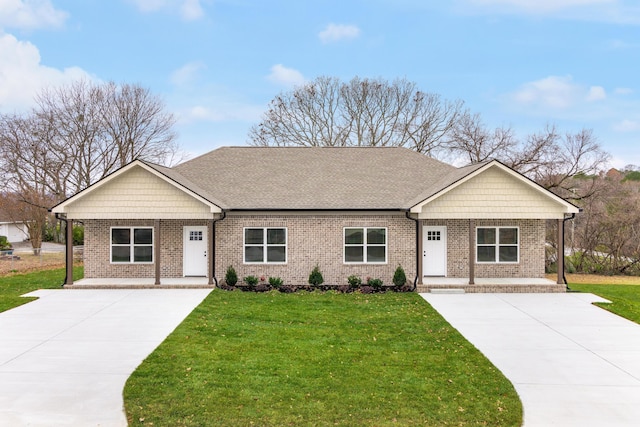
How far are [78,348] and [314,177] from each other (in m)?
11.9

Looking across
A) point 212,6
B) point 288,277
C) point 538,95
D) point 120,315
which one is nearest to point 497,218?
point 288,277

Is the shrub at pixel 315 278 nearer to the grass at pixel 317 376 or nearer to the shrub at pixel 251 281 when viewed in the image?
the shrub at pixel 251 281

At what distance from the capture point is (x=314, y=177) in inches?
753

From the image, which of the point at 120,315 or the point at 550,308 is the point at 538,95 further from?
the point at 120,315

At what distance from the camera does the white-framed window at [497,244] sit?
17.4 meters

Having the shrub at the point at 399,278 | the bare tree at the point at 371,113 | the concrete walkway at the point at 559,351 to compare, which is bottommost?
the concrete walkway at the point at 559,351

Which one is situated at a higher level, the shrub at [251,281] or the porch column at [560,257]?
the porch column at [560,257]

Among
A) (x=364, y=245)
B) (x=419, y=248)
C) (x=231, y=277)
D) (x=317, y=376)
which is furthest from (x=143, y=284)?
(x=317, y=376)

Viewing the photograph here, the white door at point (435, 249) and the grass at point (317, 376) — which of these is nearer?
the grass at point (317, 376)

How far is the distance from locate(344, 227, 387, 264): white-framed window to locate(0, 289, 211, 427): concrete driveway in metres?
5.77

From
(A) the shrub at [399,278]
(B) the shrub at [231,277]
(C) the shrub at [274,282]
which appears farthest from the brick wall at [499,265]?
(B) the shrub at [231,277]

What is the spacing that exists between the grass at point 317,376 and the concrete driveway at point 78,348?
46 centimetres

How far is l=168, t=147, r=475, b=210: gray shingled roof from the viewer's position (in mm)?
17125

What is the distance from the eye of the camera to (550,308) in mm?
13383
